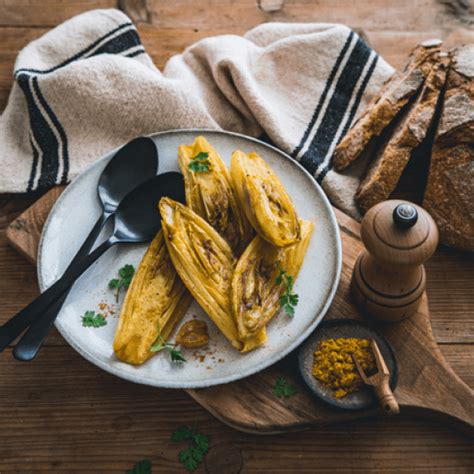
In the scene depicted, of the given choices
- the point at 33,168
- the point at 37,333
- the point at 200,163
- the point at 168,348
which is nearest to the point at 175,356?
the point at 168,348

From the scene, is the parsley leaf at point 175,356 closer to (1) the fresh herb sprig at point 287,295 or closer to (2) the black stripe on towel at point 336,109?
(1) the fresh herb sprig at point 287,295

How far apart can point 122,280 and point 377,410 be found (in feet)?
2.69

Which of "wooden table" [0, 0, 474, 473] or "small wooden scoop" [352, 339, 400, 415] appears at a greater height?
"small wooden scoop" [352, 339, 400, 415]

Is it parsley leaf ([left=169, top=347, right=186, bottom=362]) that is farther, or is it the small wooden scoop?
parsley leaf ([left=169, top=347, right=186, bottom=362])

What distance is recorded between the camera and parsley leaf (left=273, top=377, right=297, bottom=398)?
4.99ft

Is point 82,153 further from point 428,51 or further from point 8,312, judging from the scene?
point 428,51

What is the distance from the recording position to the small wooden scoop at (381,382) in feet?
4.55

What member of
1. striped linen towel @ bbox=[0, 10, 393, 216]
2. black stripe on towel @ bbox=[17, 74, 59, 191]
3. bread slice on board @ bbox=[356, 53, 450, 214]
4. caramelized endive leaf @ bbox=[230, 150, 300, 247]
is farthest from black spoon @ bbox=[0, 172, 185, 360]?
bread slice on board @ bbox=[356, 53, 450, 214]

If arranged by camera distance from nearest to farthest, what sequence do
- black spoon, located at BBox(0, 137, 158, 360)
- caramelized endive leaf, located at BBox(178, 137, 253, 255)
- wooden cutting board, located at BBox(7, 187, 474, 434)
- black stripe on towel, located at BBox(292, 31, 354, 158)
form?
wooden cutting board, located at BBox(7, 187, 474, 434) → caramelized endive leaf, located at BBox(178, 137, 253, 255) → black spoon, located at BBox(0, 137, 158, 360) → black stripe on towel, located at BBox(292, 31, 354, 158)

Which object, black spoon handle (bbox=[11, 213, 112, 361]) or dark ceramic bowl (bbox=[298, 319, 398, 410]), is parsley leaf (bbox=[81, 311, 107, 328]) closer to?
black spoon handle (bbox=[11, 213, 112, 361])

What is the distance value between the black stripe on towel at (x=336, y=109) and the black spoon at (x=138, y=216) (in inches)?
19.6

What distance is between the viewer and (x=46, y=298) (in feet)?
5.12

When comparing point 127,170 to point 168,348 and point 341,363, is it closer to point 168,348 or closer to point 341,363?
point 168,348

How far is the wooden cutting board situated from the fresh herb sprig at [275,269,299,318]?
13 cm
